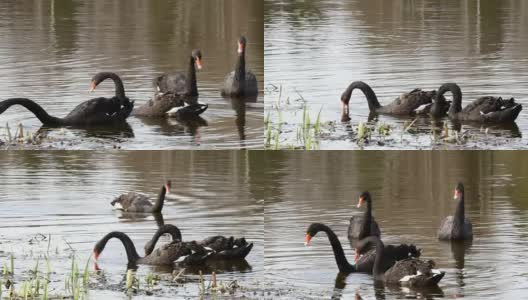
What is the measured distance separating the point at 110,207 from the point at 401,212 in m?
2.89

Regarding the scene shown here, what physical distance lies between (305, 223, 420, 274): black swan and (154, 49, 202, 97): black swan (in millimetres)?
2313

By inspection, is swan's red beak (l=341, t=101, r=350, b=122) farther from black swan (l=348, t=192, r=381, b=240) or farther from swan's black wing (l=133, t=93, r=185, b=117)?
swan's black wing (l=133, t=93, r=185, b=117)

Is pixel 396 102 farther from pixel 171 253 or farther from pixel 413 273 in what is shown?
pixel 171 253

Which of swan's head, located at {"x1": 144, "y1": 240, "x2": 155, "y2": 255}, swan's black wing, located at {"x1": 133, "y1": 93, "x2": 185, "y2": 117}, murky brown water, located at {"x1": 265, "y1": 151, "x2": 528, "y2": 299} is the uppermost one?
swan's black wing, located at {"x1": 133, "y1": 93, "x2": 185, "y2": 117}

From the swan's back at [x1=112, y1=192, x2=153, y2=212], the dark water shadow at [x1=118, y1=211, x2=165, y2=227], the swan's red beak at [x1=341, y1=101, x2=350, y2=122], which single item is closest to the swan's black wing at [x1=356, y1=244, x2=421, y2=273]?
the swan's red beak at [x1=341, y1=101, x2=350, y2=122]

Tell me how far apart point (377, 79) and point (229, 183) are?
1.90 meters

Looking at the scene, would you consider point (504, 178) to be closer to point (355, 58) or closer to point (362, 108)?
point (355, 58)

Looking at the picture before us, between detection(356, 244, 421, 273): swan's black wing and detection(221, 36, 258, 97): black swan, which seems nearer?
detection(356, 244, 421, 273): swan's black wing

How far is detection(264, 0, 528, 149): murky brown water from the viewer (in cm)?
1277

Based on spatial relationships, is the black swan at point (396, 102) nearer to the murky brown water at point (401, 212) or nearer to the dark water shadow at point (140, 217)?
the murky brown water at point (401, 212)

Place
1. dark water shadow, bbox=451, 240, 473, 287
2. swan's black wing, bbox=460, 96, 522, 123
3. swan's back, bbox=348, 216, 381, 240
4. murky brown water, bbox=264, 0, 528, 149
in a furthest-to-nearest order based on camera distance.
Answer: swan's back, bbox=348, 216, 381, 240
murky brown water, bbox=264, 0, 528, 149
swan's black wing, bbox=460, 96, 522, 123
dark water shadow, bbox=451, 240, 473, 287

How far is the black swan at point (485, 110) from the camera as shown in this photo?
490 inches

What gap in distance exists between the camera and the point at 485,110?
12.7m

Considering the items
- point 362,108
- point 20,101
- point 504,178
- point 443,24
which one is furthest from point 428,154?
point 20,101
